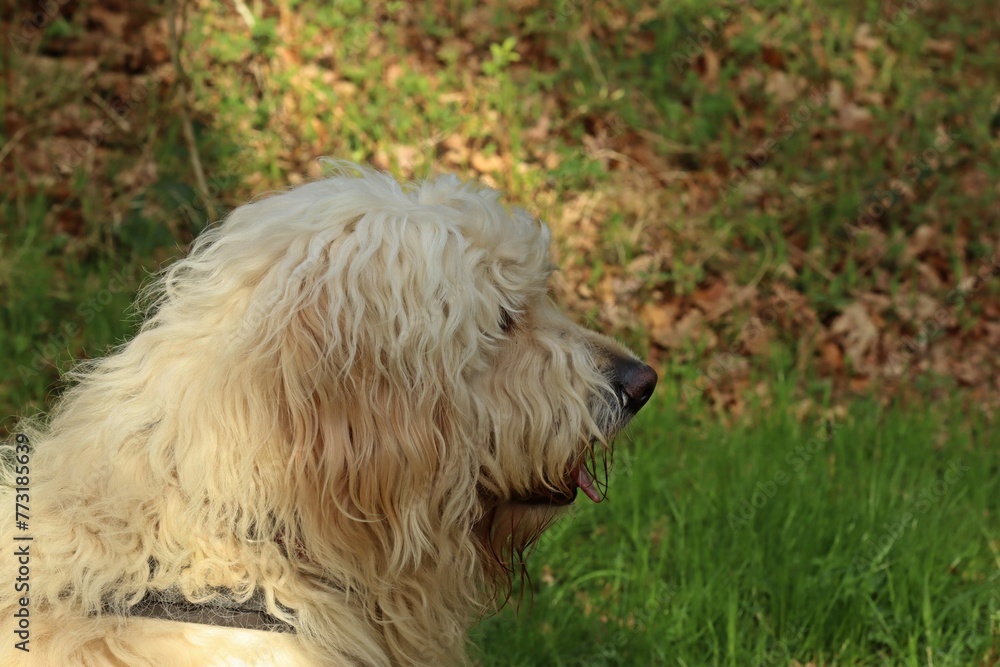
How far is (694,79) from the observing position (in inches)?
306

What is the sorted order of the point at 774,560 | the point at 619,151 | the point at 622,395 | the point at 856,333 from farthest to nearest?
the point at 619,151 → the point at 856,333 → the point at 774,560 → the point at 622,395

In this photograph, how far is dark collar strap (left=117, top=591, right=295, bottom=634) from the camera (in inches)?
97.7

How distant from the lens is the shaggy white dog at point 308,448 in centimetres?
248

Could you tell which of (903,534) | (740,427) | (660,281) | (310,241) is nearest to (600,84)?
(660,281)

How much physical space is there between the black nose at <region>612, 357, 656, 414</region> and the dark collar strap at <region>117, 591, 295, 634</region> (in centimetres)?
110

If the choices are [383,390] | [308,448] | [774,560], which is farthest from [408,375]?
[774,560]

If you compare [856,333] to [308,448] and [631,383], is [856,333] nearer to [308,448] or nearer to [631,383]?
[631,383]

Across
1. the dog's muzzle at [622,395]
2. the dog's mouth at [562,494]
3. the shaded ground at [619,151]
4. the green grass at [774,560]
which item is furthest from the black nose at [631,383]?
the shaded ground at [619,151]

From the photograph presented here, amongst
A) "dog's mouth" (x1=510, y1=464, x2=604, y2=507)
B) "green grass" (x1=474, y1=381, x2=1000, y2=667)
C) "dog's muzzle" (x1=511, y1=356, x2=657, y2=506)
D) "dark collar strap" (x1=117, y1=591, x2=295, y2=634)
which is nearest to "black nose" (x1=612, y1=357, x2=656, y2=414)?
"dog's muzzle" (x1=511, y1=356, x2=657, y2=506)

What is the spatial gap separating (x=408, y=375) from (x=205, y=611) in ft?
2.39

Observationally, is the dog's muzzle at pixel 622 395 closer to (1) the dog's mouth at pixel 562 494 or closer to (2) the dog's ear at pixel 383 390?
(1) the dog's mouth at pixel 562 494

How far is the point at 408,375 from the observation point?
2645 mm

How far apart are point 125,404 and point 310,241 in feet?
1.96

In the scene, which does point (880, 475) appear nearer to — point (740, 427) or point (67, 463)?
point (740, 427)
